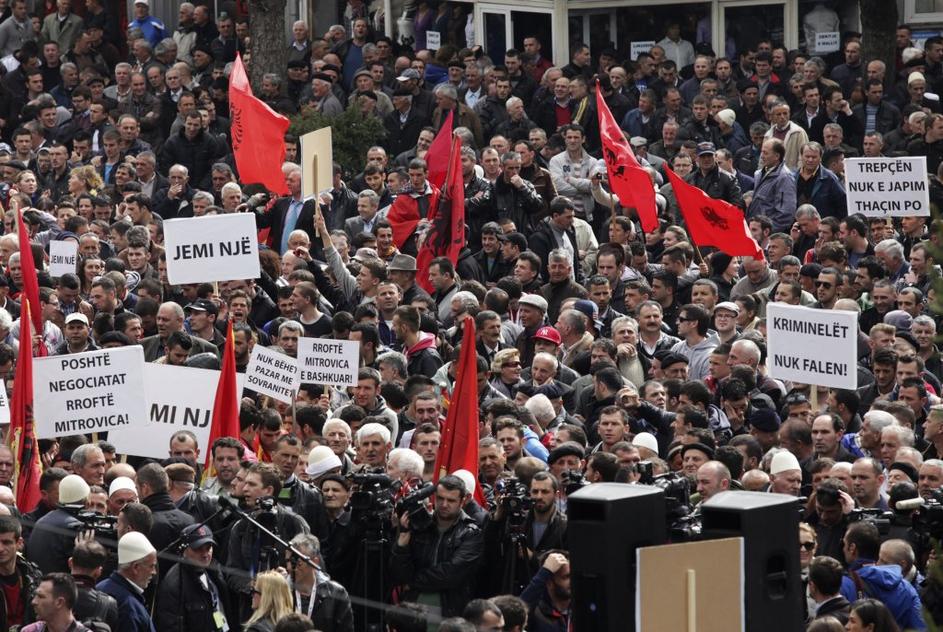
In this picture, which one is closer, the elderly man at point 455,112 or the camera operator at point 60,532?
the camera operator at point 60,532

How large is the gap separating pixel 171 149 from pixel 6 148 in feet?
5.96

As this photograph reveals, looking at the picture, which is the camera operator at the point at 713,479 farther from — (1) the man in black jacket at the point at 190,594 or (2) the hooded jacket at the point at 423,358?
(2) the hooded jacket at the point at 423,358

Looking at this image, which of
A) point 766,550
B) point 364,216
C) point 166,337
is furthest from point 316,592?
point 364,216

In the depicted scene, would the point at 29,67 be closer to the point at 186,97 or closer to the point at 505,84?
the point at 186,97

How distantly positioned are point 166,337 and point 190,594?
5.05m

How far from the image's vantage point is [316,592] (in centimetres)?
979

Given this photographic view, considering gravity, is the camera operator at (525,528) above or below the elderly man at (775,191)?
below

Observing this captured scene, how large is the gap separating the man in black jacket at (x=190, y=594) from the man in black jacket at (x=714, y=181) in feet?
33.6

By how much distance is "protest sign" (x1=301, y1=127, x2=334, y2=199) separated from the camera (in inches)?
701

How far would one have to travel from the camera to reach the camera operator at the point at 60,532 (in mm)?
10367

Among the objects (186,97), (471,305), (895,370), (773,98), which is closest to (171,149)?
(186,97)

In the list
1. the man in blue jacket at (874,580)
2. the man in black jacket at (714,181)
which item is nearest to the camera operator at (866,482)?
the man in blue jacket at (874,580)

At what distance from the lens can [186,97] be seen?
23266mm

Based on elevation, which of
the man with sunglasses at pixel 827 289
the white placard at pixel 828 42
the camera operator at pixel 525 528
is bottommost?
the camera operator at pixel 525 528
